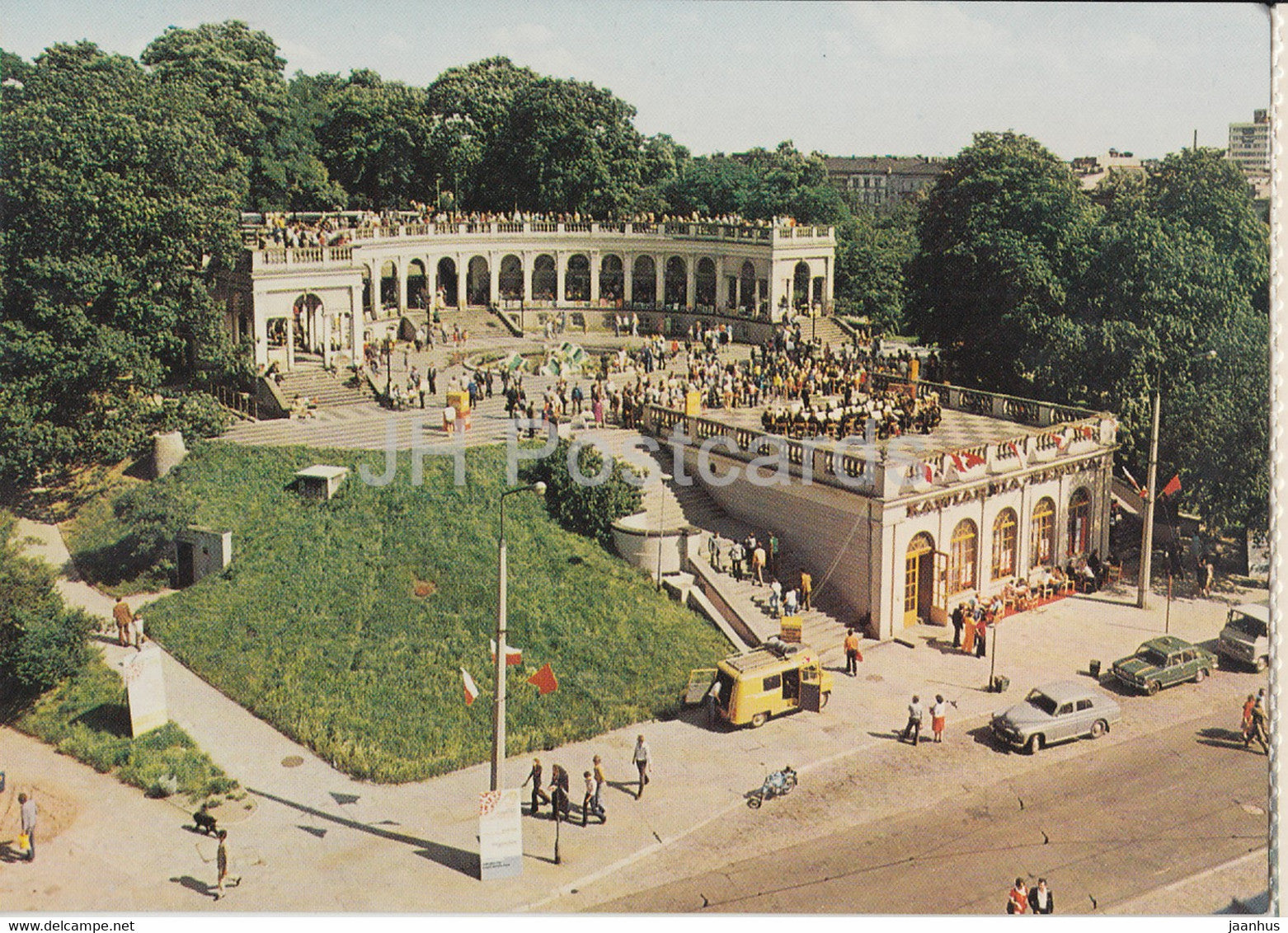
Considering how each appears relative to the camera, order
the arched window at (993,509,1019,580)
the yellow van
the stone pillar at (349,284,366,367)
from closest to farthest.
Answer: the yellow van → the arched window at (993,509,1019,580) → the stone pillar at (349,284,366,367)

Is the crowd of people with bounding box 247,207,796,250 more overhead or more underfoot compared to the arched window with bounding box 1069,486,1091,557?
more overhead

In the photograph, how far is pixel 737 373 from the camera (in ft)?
175

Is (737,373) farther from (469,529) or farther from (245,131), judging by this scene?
(245,131)

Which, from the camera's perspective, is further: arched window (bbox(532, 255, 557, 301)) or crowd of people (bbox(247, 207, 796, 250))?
arched window (bbox(532, 255, 557, 301))

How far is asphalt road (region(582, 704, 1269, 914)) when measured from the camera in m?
26.3

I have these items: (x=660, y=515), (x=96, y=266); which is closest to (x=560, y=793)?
(x=660, y=515)

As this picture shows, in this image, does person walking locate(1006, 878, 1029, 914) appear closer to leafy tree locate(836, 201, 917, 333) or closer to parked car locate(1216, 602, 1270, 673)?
parked car locate(1216, 602, 1270, 673)

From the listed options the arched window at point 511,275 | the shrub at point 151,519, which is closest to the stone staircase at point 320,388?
the shrub at point 151,519

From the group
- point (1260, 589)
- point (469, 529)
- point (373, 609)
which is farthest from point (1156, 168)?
point (373, 609)

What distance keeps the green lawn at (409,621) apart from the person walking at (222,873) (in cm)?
509

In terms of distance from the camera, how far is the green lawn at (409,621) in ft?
109

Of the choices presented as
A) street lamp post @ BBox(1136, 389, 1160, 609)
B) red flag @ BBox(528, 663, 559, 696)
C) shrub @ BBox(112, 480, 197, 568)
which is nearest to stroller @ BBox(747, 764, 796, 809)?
red flag @ BBox(528, 663, 559, 696)

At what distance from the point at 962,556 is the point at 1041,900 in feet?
64.2

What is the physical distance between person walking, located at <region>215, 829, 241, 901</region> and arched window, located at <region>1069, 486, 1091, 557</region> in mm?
32217
